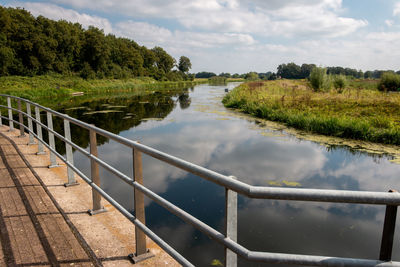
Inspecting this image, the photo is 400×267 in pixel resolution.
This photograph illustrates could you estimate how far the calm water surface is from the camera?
447 centimetres

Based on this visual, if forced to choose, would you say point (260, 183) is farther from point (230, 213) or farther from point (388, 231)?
point (388, 231)

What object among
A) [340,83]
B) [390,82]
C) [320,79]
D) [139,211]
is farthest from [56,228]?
[390,82]

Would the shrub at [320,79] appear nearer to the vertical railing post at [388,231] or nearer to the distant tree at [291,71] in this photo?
the vertical railing post at [388,231]

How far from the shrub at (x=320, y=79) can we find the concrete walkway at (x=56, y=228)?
78.8 ft

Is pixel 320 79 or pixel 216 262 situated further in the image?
pixel 320 79

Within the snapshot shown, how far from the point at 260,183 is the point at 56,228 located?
15.5 feet

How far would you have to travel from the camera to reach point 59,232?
2.95 metres

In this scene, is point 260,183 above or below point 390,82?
→ below

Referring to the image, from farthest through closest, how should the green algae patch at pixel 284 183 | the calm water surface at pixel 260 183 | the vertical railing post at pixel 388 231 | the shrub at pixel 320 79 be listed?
the shrub at pixel 320 79
the green algae patch at pixel 284 183
the calm water surface at pixel 260 183
the vertical railing post at pixel 388 231

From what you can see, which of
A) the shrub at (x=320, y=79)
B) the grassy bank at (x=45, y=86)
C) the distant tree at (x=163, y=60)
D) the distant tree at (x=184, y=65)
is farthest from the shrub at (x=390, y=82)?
the distant tree at (x=184, y=65)

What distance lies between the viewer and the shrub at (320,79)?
2447 cm

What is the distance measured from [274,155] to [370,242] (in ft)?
15.2

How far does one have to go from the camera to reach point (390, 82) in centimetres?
2723

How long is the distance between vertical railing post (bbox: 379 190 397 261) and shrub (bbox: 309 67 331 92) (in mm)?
25601
